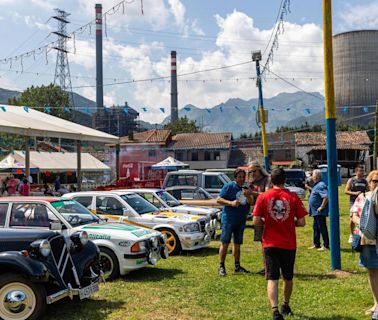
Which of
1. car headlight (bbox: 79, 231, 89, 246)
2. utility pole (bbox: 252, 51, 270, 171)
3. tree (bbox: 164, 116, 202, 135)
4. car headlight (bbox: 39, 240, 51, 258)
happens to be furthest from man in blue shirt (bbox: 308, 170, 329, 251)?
tree (bbox: 164, 116, 202, 135)

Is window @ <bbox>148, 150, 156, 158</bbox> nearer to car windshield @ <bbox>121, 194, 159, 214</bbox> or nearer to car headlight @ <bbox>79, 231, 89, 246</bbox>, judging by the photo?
car windshield @ <bbox>121, 194, 159, 214</bbox>

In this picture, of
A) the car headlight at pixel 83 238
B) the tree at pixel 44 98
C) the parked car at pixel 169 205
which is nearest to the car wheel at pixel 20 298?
the car headlight at pixel 83 238

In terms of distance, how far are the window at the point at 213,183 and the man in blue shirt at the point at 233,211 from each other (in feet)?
29.1

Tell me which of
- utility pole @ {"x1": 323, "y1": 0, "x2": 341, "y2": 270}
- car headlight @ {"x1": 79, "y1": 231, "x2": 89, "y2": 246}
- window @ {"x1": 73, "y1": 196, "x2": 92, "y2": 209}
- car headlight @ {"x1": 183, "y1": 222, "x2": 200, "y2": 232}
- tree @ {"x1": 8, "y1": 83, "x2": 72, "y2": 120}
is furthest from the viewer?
tree @ {"x1": 8, "y1": 83, "x2": 72, "y2": 120}

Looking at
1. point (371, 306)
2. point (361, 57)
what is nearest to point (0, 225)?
point (371, 306)

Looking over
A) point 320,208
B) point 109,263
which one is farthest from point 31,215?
point 320,208

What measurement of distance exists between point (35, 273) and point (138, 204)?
5543 mm

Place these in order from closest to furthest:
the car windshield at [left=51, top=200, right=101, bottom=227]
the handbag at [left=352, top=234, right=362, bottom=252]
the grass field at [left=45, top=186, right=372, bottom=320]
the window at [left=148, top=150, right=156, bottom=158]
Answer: the handbag at [left=352, top=234, right=362, bottom=252]
the grass field at [left=45, top=186, right=372, bottom=320]
the car windshield at [left=51, top=200, right=101, bottom=227]
the window at [left=148, top=150, right=156, bottom=158]

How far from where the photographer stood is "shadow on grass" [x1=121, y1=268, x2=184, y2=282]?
28.0ft

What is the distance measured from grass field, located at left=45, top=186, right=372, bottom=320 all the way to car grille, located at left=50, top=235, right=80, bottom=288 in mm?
491

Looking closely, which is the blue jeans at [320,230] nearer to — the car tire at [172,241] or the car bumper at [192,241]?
the car bumper at [192,241]

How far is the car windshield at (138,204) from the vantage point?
11094 mm

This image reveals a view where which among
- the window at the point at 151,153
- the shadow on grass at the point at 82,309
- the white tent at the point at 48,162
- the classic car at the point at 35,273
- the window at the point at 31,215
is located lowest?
the shadow on grass at the point at 82,309

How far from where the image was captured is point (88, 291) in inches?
253
